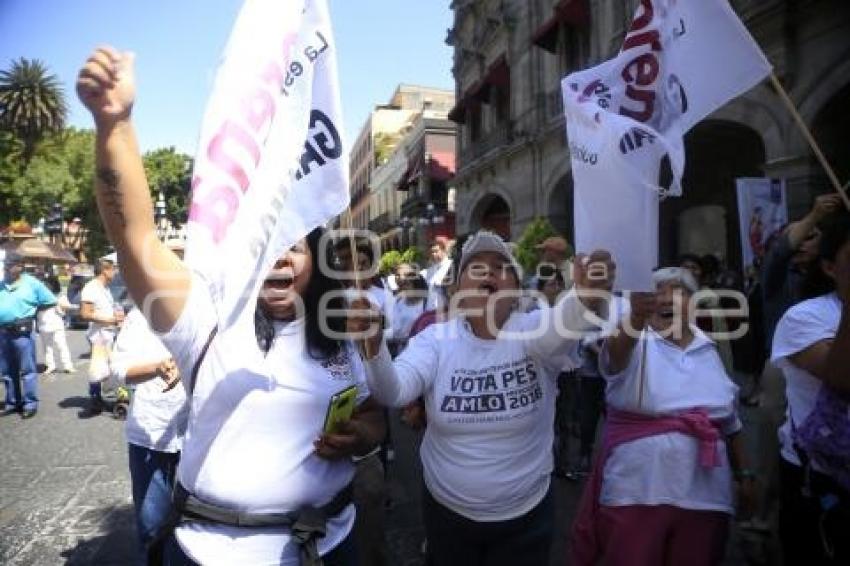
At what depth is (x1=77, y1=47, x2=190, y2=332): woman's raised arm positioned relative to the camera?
4.66 feet

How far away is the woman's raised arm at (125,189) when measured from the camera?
142 centimetres

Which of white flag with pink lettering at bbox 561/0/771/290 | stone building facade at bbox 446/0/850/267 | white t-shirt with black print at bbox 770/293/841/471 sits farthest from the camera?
stone building facade at bbox 446/0/850/267

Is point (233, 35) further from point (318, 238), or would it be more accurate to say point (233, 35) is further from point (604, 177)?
point (604, 177)

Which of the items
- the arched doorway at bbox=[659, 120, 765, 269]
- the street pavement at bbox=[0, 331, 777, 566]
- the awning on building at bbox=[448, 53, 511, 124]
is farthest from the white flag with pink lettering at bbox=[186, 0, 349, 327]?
the awning on building at bbox=[448, 53, 511, 124]

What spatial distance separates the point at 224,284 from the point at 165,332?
0.21 metres

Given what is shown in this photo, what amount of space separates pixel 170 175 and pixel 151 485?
58784mm

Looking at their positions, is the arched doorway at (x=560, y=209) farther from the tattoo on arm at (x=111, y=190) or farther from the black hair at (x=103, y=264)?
the tattoo on arm at (x=111, y=190)

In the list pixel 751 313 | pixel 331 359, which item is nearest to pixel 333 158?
pixel 331 359

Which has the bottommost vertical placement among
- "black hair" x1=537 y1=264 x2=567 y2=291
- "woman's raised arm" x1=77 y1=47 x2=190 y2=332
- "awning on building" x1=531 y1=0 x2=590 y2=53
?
"black hair" x1=537 y1=264 x2=567 y2=291

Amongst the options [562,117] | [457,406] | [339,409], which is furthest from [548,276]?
[562,117]

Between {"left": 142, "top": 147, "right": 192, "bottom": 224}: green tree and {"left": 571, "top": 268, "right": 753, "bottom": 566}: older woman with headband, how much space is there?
54482 mm

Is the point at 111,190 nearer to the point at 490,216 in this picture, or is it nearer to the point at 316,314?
the point at 316,314

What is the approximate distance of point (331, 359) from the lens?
200cm

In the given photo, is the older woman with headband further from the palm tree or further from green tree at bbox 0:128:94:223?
the palm tree
